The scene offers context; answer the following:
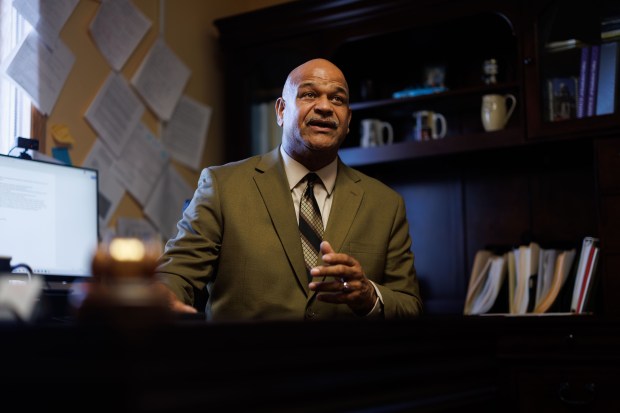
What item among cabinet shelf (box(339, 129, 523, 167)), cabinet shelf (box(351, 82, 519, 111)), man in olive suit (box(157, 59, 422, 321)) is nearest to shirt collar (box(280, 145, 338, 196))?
man in olive suit (box(157, 59, 422, 321))

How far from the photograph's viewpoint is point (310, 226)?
6.34ft

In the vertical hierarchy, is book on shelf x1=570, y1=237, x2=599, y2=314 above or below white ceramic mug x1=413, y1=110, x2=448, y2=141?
below

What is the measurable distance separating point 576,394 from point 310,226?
90 centimetres

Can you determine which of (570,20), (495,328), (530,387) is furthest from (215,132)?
(495,328)

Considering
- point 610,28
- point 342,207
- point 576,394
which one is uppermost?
point 610,28

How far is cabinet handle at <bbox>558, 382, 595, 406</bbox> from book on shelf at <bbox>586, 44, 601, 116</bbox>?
2.81 ft

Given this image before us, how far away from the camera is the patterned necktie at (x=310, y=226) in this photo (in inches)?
74.3

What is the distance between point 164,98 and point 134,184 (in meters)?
0.40

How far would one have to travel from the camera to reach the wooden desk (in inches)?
25.2

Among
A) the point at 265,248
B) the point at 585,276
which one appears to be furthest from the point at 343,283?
the point at 585,276

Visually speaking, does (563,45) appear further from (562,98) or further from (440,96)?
(440,96)

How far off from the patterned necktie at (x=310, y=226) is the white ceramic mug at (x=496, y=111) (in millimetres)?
908

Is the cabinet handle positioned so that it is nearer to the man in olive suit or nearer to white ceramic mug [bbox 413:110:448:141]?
the man in olive suit

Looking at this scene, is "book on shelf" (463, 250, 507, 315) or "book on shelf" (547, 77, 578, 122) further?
"book on shelf" (463, 250, 507, 315)
